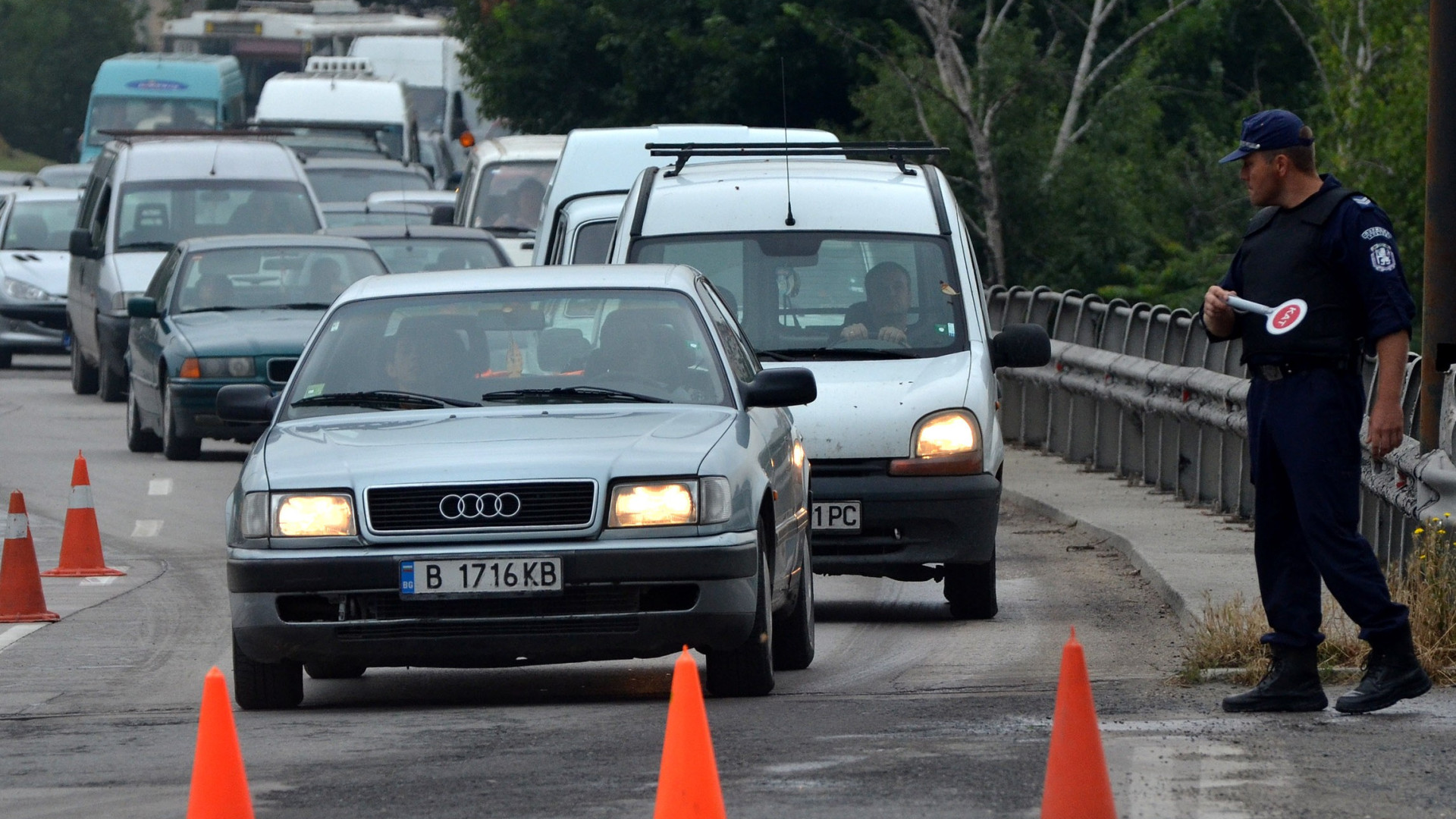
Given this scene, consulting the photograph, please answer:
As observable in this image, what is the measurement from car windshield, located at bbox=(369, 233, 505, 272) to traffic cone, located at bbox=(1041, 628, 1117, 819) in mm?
16258

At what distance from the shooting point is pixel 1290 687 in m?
7.60

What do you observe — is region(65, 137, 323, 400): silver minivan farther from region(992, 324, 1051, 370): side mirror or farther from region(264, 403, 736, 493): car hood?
region(264, 403, 736, 493): car hood

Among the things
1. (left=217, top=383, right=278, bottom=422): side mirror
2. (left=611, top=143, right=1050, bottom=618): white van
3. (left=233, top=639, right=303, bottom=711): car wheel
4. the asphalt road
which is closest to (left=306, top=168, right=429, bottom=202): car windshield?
(left=611, top=143, right=1050, bottom=618): white van

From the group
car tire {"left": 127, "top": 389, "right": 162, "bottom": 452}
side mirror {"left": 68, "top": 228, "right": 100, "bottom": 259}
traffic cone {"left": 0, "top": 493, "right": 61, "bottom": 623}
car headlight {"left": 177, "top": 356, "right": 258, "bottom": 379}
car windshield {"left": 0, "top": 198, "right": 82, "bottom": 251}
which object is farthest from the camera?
car windshield {"left": 0, "top": 198, "right": 82, "bottom": 251}

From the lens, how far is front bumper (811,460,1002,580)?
1049 cm

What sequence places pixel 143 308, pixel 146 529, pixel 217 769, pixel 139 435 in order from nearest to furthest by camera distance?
pixel 217 769
pixel 146 529
pixel 143 308
pixel 139 435

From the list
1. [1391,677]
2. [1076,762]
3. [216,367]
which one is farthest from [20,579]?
[216,367]

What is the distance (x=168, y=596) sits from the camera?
481 inches

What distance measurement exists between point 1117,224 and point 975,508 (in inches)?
694

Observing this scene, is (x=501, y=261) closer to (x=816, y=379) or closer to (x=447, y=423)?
(x=816, y=379)

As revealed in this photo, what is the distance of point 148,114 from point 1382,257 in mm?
38524

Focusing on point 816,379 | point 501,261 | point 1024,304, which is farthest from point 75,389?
point 816,379

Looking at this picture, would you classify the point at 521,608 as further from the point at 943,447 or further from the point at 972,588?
the point at 972,588

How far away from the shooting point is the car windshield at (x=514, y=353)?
350 inches
